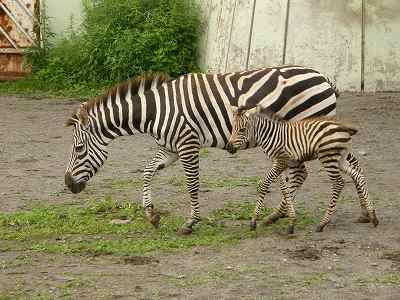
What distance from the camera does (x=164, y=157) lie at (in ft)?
29.7

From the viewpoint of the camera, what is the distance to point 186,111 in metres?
8.74

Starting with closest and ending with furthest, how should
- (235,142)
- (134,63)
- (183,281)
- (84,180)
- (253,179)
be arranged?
(183,281)
(235,142)
(84,180)
(253,179)
(134,63)

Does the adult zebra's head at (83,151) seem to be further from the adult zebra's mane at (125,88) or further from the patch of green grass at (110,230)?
the patch of green grass at (110,230)

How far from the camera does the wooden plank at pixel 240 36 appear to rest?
15.7 meters

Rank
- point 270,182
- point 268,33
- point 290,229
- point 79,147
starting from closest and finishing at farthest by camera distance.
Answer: point 290,229, point 270,182, point 79,147, point 268,33

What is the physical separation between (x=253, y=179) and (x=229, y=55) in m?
5.59

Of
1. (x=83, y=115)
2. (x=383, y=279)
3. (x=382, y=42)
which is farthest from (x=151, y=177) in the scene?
(x=382, y=42)

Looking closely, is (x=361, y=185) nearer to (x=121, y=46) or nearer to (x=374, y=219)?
(x=374, y=219)

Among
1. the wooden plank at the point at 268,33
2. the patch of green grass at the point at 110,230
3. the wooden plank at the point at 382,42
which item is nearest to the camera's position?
the patch of green grass at the point at 110,230

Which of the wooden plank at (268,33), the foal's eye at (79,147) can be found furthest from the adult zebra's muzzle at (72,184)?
the wooden plank at (268,33)

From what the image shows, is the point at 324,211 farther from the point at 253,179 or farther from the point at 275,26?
the point at 275,26

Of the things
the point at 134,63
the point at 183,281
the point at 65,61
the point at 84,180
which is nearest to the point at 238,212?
the point at 84,180

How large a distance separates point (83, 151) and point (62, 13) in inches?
386

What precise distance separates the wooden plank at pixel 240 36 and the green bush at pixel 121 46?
137 centimetres
